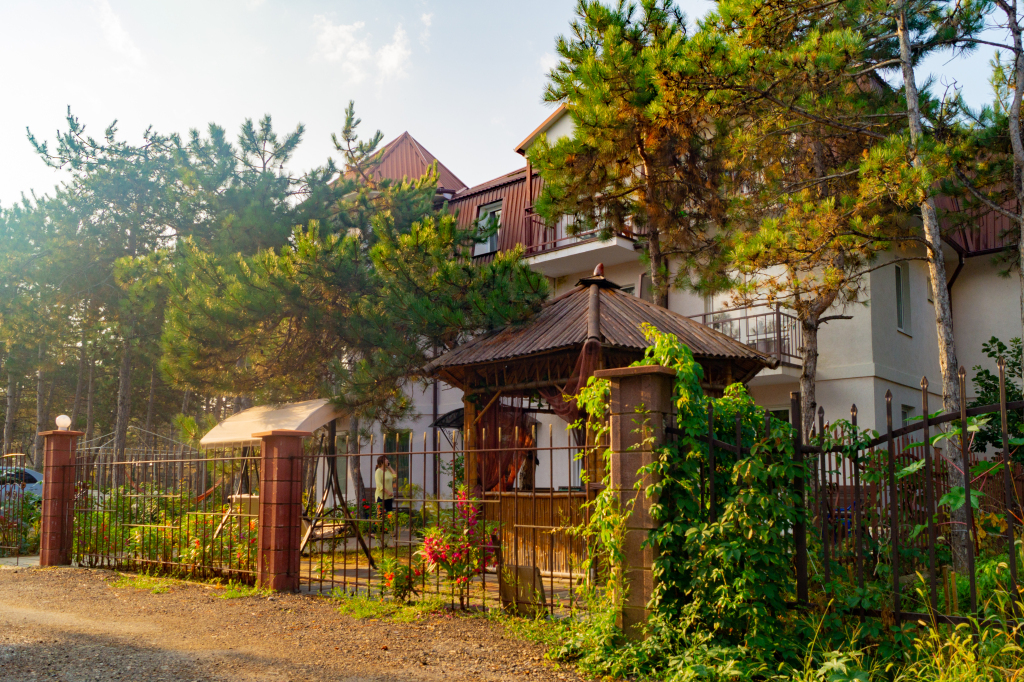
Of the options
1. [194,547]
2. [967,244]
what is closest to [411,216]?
[194,547]

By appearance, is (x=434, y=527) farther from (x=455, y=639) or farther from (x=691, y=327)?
(x=691, y=327)

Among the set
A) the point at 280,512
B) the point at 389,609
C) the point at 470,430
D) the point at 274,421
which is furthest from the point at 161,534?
the point at 389,609

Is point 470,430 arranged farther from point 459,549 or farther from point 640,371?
point 640,371

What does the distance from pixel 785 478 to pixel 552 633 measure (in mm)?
2251

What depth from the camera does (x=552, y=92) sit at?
42.8 feet

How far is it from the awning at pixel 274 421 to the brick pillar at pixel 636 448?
7442 millimetres

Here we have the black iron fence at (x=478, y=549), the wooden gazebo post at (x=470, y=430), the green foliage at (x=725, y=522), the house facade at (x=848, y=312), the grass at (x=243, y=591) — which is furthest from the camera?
the house facade at (x=848, y=312)

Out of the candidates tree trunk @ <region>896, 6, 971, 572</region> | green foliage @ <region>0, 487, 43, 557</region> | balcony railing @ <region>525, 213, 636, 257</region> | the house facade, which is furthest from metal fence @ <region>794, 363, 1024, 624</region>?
balcony railing @ <region>525, 213, 636, 257</region>

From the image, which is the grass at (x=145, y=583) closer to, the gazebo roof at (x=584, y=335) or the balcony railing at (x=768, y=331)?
the gazebo roof at (x=584, y=335)

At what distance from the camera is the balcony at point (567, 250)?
1839 centimetres

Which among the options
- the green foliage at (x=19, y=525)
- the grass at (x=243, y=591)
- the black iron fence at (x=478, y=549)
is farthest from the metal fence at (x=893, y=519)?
the green foliage at (x=19, y=525)

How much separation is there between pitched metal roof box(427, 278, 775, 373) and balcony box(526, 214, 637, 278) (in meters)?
6.62

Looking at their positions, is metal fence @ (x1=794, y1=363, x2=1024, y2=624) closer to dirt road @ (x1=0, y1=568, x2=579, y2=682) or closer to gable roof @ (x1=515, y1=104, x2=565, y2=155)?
dirt road @ (x1=0, y1=568, x2=579, y2=682)

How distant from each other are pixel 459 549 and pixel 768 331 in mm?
10946
